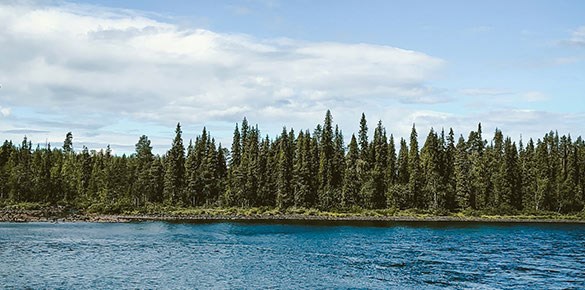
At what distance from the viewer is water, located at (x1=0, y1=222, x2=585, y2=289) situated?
151 ft

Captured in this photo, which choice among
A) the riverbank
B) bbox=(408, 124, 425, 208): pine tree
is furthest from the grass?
Result: bbox=(408, 124, 425, 208): pine tree

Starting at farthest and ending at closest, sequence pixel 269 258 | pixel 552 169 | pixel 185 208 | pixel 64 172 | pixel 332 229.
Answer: pixel 64 172
pixel 552 169
pixel 185 208
pixel 332 229
pixel 269 258

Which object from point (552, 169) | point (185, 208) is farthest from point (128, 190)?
point (552, 169)

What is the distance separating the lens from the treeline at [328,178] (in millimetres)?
151125

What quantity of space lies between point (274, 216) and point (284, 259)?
267ft

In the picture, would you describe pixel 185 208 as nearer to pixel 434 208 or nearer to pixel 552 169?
pixel 434 208

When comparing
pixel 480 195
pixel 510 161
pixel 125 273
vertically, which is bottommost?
pixel 125 273

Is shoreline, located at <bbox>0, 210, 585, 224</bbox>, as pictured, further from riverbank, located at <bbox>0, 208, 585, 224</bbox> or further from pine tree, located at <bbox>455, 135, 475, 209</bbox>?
pine tree, located at <bbox>455, 135, 475, 209</bbox>

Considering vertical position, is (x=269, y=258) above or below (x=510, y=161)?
below

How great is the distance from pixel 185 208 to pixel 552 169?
10590cm

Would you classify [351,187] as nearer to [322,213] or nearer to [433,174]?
[322,213]

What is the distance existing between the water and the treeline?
56273mm

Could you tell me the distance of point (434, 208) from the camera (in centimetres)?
14712

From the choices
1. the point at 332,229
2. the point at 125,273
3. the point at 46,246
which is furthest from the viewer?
the point at 332,229
